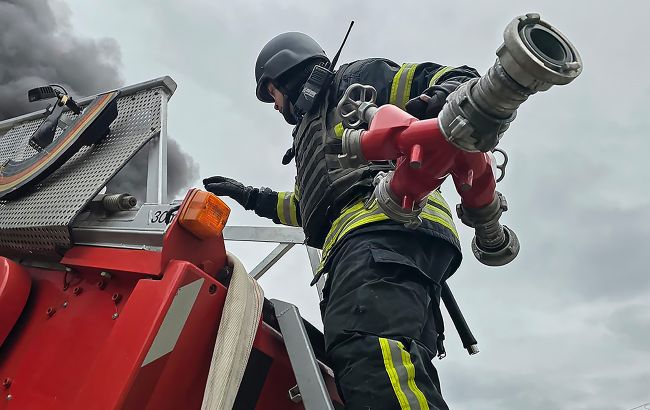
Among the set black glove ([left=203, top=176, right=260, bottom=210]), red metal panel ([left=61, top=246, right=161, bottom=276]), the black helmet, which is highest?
the black helmet

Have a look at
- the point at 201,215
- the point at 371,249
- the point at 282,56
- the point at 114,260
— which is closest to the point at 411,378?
the point at 371,249

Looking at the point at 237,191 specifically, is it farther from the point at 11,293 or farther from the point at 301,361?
the point at 301,361

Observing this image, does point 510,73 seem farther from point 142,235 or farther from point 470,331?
point 470,331

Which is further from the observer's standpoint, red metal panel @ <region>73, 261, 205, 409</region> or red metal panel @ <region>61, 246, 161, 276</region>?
red metal panel @ <region>61, 246, 161, 276</region>

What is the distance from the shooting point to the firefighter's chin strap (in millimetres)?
1444

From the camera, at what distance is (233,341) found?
1525 mm

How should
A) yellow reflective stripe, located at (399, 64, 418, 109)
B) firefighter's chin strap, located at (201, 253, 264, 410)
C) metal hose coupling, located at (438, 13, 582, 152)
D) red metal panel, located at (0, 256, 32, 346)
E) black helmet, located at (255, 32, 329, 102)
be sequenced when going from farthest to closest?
black helmet, located at (255, 32, 329, 102) < yellow reflective stripe, located at (399, 64, 418, 109) < red metal panel, located at (0, 256, 32, 346) < firefighter's chin strap, located at (201, 253, 264, 410) < metal hose coupling, located at (438, 13, 582, 152)

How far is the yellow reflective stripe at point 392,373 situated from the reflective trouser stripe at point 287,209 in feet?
5.27

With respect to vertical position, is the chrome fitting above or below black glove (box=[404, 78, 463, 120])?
below

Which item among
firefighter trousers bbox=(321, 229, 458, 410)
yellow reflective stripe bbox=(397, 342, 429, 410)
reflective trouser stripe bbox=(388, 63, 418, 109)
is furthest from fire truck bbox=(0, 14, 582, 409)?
reflective trouser stripe bbox=(388, 63, 418, 109)

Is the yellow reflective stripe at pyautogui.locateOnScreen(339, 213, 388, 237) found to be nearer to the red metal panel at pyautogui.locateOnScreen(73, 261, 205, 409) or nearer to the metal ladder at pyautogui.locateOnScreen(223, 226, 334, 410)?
the metal ladder at pyautogui.locateOnScreen(223, 226, 334, 410)

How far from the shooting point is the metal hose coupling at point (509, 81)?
1308 mm

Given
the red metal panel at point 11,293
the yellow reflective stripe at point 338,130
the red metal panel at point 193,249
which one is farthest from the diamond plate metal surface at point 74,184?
the yellow reflective stripe at point 338,130

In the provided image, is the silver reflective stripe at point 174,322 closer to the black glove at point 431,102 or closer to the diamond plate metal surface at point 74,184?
the diamond plate metal surface at point 74,184
